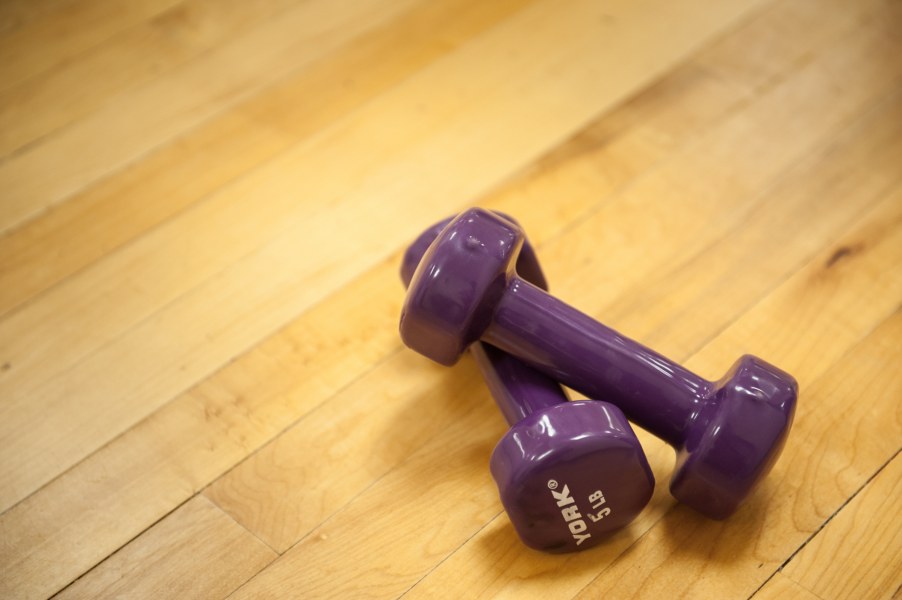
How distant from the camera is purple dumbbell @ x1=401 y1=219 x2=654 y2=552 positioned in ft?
3.30

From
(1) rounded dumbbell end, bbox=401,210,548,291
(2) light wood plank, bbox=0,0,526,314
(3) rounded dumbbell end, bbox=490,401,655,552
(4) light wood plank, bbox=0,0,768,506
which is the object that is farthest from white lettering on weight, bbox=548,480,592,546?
(2) light wood plank, bbox=0,0,526,314

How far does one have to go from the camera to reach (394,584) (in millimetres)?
1080

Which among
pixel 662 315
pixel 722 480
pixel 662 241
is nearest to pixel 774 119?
pixel 662 241

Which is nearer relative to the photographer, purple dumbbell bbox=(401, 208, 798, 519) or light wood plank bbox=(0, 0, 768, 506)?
purple dumbbell bbox=(401, 208, 798, 519)

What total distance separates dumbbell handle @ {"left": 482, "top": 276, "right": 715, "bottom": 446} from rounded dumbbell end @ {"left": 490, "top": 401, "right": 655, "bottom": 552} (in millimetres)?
58

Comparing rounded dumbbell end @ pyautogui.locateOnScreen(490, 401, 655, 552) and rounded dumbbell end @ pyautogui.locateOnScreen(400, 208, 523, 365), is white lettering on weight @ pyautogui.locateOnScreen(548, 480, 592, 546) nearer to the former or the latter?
rounded dumbbell end @ pyautogui.locateOnScreen(490, 401, 655, 552)

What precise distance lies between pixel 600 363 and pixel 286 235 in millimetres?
621

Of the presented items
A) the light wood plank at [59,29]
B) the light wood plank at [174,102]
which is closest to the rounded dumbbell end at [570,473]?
the light wood plank at [174,102]

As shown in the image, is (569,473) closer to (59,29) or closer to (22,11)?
(59,29)

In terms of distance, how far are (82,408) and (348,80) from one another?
0.79 meters

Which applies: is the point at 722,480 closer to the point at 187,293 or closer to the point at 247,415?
the point at 247,415

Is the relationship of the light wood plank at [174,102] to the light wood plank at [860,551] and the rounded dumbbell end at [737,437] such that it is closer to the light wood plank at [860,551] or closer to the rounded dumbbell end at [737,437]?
the rounded dumbbell end at [737,437]

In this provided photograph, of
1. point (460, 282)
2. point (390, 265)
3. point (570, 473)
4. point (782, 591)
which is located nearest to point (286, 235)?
point (390, 265)

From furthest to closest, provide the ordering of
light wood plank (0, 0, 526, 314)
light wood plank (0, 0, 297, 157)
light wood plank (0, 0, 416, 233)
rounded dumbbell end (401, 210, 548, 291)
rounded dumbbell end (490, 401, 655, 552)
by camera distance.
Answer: light wood plank (0, 0, 297, 157), light wood plank (0, 0, 416, 233), light wood plank (0, 0, 526, 314), rounded dumbbell end (401, 210, 548, 291), rounded dumbbell end (490, 401, 655, 552)
